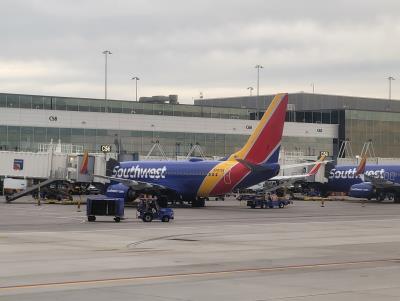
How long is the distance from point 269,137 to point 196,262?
41.2 meters

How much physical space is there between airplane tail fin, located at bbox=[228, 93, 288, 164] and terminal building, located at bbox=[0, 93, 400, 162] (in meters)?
42.1

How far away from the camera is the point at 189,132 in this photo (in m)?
123

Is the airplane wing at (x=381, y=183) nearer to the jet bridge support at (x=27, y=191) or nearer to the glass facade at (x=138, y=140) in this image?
the jet bridge support at (x=27, y=191)

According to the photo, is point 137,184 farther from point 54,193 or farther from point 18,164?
point 18,164

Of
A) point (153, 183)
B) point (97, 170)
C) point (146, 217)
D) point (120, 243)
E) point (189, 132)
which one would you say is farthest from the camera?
point (189, 132)

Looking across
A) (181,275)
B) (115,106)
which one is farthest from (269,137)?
(115,106)

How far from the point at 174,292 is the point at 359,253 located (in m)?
11.8

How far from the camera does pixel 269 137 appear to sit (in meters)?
65.2

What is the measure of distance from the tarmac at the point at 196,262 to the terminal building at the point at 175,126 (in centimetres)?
6720

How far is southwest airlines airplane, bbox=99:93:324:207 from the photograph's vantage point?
6512 cm

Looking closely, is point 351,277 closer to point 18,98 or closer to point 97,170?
point 97,170

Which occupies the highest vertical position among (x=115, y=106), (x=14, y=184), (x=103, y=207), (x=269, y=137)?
(x=115, y=106)

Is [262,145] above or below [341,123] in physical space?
below

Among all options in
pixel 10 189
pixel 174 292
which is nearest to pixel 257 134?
pixel 10 189
